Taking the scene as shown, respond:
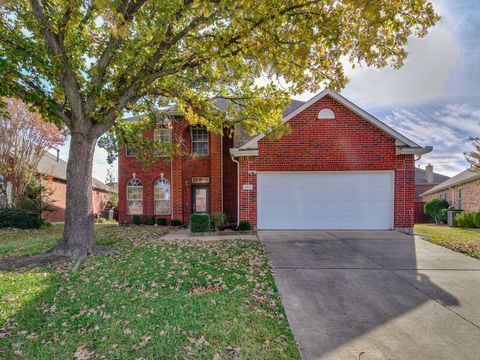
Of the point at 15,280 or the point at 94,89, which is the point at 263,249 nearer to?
the point at 15,280

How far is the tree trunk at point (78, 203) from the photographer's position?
7801mm

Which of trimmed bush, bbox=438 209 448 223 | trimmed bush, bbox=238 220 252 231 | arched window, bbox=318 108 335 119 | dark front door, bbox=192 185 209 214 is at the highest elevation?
arched window, bbox=318 108 335 119

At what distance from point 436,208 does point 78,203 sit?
85.6 feet

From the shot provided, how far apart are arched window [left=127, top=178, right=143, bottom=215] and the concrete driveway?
11.0 meters

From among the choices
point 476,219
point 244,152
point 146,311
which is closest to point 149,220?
point 244,152

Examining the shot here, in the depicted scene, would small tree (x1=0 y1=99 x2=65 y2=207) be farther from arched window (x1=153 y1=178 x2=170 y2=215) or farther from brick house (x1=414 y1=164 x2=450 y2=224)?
brick house (x1=414 y1=164 x2=450 y2=224)

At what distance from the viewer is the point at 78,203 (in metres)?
7.88

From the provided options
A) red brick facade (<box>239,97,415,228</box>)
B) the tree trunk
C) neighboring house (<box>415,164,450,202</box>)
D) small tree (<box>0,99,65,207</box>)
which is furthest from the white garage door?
neighboring house (<box>415,164,450,202</box>)

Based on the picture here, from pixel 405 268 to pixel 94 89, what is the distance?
864 centimetres

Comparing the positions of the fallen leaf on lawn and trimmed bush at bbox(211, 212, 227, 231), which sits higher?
trimmed bush at bbox(211, 212, 227, 231)

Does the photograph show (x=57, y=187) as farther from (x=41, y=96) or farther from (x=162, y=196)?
(x=41, y=96)

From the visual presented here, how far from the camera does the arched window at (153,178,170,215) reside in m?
16.8

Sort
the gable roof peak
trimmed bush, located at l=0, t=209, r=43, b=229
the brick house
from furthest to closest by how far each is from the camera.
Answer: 1. the brick house
2. trimmed bush, located at l=0, t=209, r=43, b=229
3. the gable roof peak

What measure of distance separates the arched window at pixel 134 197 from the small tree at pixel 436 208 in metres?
22.3
